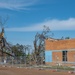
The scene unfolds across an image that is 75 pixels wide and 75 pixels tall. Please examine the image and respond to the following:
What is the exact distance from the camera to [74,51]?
5666 centimetres

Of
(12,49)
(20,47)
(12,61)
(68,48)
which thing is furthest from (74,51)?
(20,47)

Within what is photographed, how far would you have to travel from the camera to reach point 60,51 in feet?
201

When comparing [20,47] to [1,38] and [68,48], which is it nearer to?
[1,38]

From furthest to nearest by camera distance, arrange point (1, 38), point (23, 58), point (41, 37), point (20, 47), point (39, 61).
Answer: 1. point (20, 47)
2. point (41, 37)
3. point (1, 38)
4. point (39, 61)
5. point (23, 58)

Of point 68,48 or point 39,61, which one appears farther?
point 39,61

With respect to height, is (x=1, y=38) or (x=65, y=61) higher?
(x=1, y=38)

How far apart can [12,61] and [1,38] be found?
16.2 meters

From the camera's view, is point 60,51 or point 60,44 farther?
point 60,44

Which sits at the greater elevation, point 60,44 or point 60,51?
point 60,44

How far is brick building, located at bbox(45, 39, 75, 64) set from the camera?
57.7m

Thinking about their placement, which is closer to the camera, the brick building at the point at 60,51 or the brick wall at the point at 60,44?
the brick building at the point at 60,51

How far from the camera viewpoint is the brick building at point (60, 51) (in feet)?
189

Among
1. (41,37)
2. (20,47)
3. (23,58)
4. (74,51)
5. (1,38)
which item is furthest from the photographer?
(20,47)

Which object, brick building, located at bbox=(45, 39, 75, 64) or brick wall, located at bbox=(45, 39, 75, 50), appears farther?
brick wall, located at bbox=(45, 39, 75, 50)
